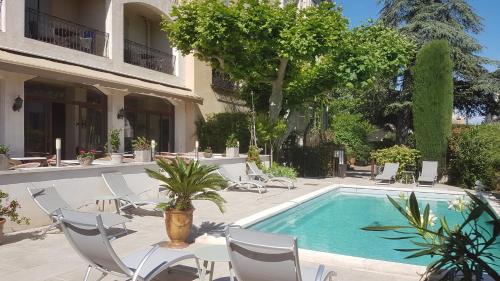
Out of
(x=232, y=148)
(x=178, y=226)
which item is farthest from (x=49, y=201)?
(x=232, y=148)

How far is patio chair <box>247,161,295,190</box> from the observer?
1892 cm

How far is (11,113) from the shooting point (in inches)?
591

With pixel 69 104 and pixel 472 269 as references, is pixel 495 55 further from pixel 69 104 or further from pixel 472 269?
pixel 472 269

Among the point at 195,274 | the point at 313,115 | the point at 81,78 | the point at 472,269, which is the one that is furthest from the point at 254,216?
the point at 313,115

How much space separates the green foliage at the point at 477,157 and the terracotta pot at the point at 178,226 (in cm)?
1681

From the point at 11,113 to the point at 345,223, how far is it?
12338mm

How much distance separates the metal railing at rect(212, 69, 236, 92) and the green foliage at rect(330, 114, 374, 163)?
965cm

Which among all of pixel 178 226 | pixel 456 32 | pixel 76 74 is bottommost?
pixel 178 226

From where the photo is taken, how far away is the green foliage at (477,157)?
19.8 metres

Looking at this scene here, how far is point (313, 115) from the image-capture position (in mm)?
28812

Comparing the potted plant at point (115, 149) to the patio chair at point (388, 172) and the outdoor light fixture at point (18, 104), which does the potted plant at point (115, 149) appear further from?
the patio chair at point (388, 172)

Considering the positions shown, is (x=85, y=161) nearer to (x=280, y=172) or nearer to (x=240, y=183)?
(x=240, y=183)

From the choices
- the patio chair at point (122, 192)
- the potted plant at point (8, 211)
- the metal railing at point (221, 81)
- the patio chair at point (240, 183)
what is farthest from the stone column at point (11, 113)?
the metal railing at point (221, 81)

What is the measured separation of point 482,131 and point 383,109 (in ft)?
40.4
